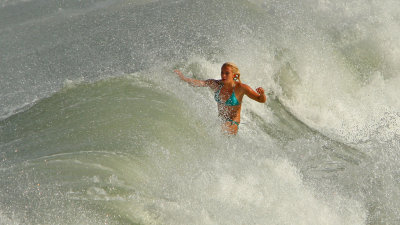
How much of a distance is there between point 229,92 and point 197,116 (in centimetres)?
81

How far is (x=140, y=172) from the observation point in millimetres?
5105

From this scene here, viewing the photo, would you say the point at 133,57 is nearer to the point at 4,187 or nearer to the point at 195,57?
the point at 195,57

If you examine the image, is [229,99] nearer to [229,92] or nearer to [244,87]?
[229,92]

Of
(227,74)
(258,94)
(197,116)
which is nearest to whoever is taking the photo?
(258,94)

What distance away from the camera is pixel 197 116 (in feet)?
20.6

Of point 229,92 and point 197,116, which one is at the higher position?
point 229,92

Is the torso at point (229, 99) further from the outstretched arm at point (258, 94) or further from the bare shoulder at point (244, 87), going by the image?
the outstretched arm at point (258, 94)

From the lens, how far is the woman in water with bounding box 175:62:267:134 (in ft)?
18.3

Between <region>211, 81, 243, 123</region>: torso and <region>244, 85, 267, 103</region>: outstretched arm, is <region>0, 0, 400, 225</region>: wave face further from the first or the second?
<region>244, 85, 267, 103</region>: outstretched arm

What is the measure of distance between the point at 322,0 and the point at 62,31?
6.34 meters

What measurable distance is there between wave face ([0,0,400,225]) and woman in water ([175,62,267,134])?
205 mm

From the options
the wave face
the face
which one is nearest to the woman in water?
the face

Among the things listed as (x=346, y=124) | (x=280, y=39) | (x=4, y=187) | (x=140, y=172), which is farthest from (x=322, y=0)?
(x=4, y=187)

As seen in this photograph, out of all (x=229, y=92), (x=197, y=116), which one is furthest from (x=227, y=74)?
(x=197, y=116)
